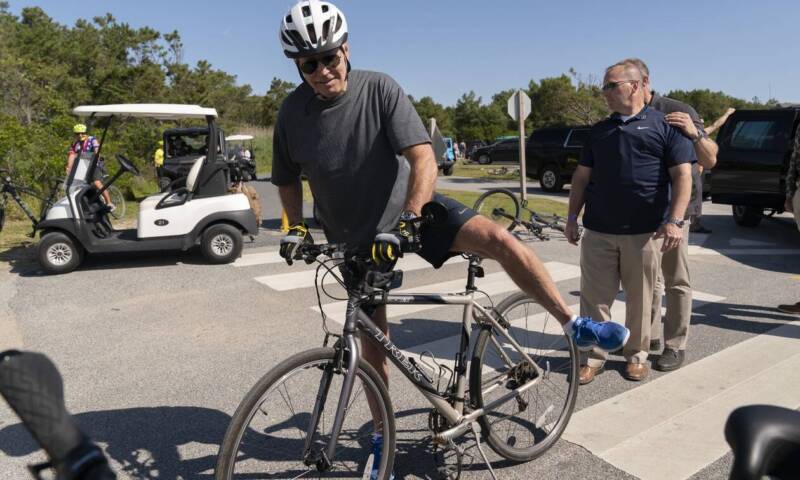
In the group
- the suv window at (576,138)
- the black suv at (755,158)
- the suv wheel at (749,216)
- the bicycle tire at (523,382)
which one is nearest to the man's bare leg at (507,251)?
the bicycle tire at (523,382)

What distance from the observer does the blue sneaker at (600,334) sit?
2705 mm

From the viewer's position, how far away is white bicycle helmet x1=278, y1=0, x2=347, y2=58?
2584 millimetres

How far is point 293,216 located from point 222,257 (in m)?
5.53

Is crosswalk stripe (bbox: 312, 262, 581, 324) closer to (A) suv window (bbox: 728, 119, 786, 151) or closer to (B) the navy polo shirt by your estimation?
(B) the navy polo shirt

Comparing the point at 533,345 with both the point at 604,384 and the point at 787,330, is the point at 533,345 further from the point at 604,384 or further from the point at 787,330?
the point at 787,330

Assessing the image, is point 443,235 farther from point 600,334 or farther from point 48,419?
point 48,419

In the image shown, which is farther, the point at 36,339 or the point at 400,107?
the point at 36,339

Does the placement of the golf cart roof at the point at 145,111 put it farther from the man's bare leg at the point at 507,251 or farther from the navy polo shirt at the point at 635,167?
the man's bare leg at the point at 507,251

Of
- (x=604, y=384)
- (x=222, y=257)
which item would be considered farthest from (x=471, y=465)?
(x=222, y=257)

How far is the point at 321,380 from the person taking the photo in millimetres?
2393

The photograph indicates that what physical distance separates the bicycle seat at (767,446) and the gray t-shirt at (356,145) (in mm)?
1904

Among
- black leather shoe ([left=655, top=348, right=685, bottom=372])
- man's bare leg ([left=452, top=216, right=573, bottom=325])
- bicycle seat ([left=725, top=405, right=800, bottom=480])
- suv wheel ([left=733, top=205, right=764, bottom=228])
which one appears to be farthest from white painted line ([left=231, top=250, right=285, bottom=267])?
suv wheel ([left=733, top=205, right=764, bottom=228])

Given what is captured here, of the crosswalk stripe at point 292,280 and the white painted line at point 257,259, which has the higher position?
the white painted line at point 257,259

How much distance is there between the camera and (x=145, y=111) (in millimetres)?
8516
